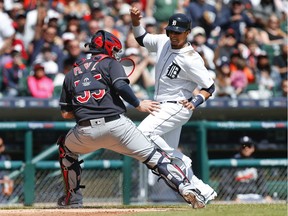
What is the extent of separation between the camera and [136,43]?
49.4 feet

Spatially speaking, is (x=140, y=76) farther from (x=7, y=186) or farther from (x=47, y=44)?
(x=7, y=186)

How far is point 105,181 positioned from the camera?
41.4 feet

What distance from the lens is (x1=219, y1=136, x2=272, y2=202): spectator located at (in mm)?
12789

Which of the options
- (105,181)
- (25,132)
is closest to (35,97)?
(25,132)

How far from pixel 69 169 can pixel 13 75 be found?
4989mm

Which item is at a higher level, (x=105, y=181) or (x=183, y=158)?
(x=183, y=158)

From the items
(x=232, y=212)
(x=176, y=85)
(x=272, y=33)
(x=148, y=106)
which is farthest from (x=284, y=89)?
(x=232, y=212)

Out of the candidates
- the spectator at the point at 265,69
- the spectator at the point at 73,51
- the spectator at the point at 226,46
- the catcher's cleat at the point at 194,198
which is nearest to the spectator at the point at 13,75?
the spectator at the point at 73,51

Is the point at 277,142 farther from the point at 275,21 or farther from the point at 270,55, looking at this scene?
the point at 275,21

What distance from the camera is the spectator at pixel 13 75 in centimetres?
1365

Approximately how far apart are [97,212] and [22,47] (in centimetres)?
652

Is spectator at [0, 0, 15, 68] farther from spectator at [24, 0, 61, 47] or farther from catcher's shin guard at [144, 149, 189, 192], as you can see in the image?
catcher's shin guard at [144, 149, 189, 192]

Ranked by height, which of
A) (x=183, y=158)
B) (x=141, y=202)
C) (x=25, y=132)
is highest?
(x=183, y=158)

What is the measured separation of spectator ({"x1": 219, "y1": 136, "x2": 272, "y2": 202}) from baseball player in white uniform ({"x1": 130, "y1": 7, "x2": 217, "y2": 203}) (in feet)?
11.1
